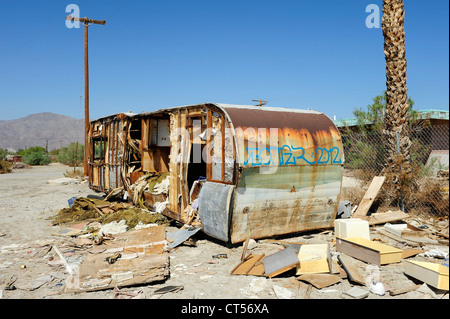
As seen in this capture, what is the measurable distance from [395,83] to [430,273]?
6.66m

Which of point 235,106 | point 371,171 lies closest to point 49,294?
point 235,106

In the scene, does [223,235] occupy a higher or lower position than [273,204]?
lower

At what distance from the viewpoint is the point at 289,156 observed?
6.91 metres

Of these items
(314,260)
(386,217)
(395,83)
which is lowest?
(314,260)

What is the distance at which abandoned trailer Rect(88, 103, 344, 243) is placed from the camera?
6402 mm

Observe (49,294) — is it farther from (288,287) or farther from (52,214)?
(52,214)

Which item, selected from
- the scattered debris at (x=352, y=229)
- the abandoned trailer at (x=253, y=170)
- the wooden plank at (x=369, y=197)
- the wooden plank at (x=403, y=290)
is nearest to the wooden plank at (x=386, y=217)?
the wooden plank at (x=369, y=197)

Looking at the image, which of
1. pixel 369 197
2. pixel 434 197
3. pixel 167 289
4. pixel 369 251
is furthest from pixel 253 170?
pixel 434 197

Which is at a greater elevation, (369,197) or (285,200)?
(285,200)

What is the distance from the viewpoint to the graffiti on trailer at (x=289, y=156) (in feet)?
21.1

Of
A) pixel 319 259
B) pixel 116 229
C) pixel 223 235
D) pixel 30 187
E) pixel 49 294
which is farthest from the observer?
pixel 30 187

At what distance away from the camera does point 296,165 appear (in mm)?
7008

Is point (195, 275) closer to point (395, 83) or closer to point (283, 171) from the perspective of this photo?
point (283, 171)
